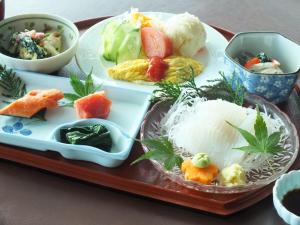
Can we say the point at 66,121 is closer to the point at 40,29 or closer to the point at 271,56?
the point at 40,29

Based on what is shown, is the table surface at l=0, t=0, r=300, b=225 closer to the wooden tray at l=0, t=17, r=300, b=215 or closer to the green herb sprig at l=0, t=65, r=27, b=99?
the wooden tray at l=0, t=17, r=300, b=215

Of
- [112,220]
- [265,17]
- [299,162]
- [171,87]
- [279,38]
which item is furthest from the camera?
[265,17]

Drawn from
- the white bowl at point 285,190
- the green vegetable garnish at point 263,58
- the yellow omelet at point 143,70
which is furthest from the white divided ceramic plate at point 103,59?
the white bowl at point 285,190

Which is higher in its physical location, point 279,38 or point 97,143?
point 279,38

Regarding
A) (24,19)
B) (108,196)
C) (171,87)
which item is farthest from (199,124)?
(24,19)

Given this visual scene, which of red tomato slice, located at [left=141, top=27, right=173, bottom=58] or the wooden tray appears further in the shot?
red tomato slice, located at [left=141, top=27, right=173, bottom=58]

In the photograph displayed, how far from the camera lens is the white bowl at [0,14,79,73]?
4.09 feet

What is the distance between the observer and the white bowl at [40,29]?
1.25 m

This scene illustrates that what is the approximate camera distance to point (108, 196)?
3.23 ft

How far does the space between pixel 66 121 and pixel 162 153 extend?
A: 0.99ft

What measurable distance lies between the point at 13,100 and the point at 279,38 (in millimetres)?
730

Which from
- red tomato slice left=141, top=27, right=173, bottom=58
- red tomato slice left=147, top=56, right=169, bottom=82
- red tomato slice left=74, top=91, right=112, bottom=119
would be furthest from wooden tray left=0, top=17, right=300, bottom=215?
red tomato slice left=141, top=27, right=173, bottom=58

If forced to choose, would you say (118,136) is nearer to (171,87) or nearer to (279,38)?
(171,87)

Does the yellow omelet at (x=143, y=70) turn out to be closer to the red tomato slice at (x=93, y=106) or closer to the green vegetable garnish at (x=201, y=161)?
the red tomato slice at (x=93, y=106)
